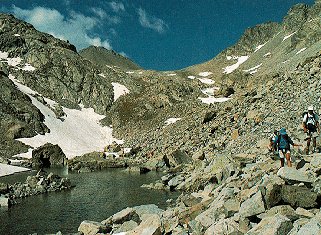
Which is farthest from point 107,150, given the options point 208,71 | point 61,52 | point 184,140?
point 208,71

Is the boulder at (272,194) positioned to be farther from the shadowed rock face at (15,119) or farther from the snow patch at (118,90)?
the snow patch at (118,90)

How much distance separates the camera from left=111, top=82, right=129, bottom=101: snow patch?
111 meters

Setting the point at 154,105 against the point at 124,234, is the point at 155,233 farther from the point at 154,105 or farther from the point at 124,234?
the point at 154,105

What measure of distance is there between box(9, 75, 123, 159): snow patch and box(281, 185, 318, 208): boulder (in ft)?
214

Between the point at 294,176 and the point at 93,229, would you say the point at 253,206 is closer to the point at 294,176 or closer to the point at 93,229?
the point at 294,176

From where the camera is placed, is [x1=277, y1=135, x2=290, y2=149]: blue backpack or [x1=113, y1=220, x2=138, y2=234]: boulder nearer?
[x1=277, y1=135, x2=290, y2=149]: blue backpack

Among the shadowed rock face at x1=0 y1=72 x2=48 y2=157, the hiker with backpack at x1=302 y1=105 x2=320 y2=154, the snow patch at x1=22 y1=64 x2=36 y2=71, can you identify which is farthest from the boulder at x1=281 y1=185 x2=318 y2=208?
the snow patch at x1=22 y1=64 x2=36 y2=71

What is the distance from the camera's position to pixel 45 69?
110 meters

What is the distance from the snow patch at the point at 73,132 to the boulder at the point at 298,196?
65.1m

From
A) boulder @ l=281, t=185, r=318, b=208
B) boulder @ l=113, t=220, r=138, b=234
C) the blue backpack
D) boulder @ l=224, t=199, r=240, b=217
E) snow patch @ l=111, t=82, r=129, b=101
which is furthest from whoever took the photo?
snow patch @ l=111, t=82, r=129, b=101

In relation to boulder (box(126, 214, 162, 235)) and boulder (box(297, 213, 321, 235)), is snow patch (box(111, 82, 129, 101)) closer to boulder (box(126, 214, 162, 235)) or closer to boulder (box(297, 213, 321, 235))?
boulder (box(126, 214, 162, 235))

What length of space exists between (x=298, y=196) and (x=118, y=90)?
104 metres

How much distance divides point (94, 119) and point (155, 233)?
88895 millimetres

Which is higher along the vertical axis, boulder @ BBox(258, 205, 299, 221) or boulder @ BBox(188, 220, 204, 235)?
boulder @ BBox(258, 205, 299, 221)
